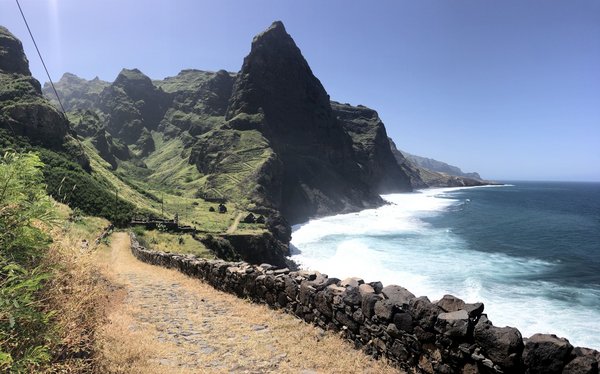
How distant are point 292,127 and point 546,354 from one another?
184 metres

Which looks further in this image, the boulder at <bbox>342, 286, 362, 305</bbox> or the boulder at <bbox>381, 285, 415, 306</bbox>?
the boulder at <bbox>342, 286, 362, 305</bbox>

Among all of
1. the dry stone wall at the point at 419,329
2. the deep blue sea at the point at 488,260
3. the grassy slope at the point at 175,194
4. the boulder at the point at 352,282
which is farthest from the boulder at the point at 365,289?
the grassy slope at the point at 175,194

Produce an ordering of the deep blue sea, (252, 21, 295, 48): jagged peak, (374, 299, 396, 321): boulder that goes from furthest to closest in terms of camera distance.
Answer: (252, 21, 295, 48): jagged peak, the deep blue sea, (374, 299, 396, 321): boulder

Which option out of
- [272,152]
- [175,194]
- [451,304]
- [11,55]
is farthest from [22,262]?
[11,55]

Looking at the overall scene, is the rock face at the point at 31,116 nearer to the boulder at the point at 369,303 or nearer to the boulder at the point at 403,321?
the boulder at the point at 369,303

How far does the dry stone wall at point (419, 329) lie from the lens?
21.4 ft

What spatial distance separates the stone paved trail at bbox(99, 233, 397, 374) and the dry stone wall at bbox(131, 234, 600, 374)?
468 mm

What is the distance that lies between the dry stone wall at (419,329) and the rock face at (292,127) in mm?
127982

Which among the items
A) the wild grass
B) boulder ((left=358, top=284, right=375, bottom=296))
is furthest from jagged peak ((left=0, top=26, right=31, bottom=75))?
boulder ((left=358, top=284, right=375, bottom=296))

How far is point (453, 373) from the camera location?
774 centimetres

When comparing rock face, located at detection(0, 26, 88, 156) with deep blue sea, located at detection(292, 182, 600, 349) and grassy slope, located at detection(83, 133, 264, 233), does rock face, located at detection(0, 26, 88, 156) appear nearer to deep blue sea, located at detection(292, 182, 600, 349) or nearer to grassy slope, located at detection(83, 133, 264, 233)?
grassy slope, located at detection(83, 133, 264, 233)

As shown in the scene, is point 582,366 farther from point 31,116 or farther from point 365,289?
point 31,116

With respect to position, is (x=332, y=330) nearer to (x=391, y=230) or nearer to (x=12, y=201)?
(x=12, y=201)

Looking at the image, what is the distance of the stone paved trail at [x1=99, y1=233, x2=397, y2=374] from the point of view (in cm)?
892
